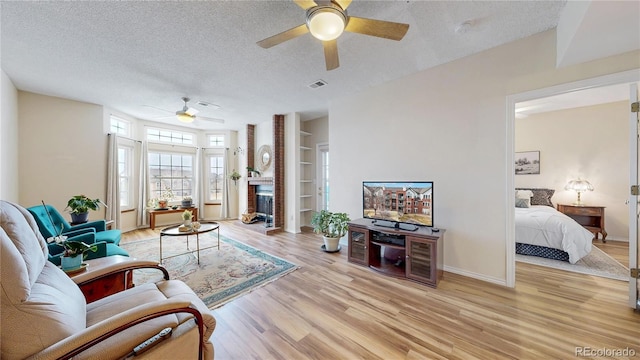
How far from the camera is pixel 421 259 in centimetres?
253

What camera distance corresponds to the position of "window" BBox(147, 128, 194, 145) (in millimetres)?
5512

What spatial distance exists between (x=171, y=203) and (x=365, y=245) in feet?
17.4

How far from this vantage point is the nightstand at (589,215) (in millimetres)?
3956

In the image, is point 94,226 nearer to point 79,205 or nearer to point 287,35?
point 79,205

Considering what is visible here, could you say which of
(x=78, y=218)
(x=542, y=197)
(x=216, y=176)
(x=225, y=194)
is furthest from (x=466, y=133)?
(x=216, y=176)

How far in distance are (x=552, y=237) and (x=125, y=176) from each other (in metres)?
8.14

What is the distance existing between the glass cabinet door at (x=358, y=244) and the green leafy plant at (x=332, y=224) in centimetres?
36

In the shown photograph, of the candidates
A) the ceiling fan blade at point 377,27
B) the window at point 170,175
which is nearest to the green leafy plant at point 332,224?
the ceiling fan blade at point 377,27

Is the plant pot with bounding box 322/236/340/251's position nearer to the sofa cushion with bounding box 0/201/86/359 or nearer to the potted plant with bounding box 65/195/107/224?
the sofa cushion with bounding box 0/201/86/359

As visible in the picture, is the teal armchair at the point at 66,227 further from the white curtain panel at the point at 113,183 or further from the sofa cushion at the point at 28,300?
the sofa cushion at the point at 28,300

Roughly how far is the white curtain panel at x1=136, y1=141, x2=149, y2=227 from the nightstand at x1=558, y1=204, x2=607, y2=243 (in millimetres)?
9162

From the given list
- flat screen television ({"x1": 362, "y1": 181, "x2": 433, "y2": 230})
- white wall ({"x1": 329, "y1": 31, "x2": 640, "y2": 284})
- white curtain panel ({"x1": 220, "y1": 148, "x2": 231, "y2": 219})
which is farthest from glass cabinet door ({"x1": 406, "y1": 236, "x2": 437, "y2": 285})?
white curtain panel ({"x1": 220, "y1": 148, "x2": 231, "y2": 219})

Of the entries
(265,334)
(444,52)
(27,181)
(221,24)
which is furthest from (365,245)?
(27,181)

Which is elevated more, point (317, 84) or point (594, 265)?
point (317, 84)
